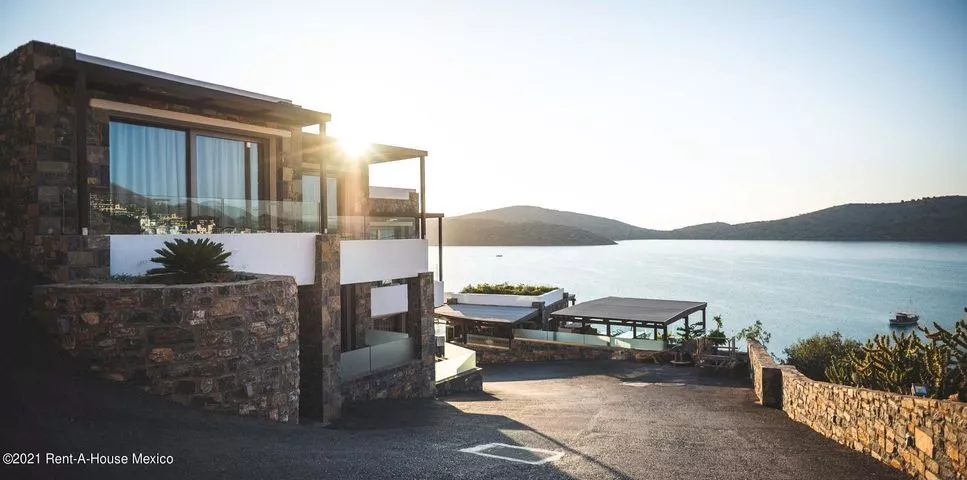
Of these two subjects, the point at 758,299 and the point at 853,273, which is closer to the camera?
the point at 758,299

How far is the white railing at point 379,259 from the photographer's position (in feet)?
48.0

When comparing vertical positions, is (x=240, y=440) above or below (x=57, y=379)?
below

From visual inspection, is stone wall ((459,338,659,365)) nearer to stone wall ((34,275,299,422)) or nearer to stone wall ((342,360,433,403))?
stone wall ((342,360,433,403))

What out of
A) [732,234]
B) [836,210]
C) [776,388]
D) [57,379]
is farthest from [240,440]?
[732,234]

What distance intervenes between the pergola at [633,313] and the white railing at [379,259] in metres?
12.9

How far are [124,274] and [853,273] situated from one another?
134695 mm

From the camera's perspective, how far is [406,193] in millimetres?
22484

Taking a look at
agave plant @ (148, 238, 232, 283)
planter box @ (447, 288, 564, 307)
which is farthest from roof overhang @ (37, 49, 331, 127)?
planter box @ (447, 288, 564, 307)

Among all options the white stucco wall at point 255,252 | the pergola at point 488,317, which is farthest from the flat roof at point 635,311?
the white stucco wall at point 255,252

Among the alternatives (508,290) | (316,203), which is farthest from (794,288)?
(316,203)

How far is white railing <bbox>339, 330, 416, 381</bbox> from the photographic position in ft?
44.3

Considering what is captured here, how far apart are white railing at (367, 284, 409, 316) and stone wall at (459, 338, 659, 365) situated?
27.4 feet

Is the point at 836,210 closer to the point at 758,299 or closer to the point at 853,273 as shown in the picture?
the point at 853,273

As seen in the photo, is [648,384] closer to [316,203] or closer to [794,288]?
[316,203]
